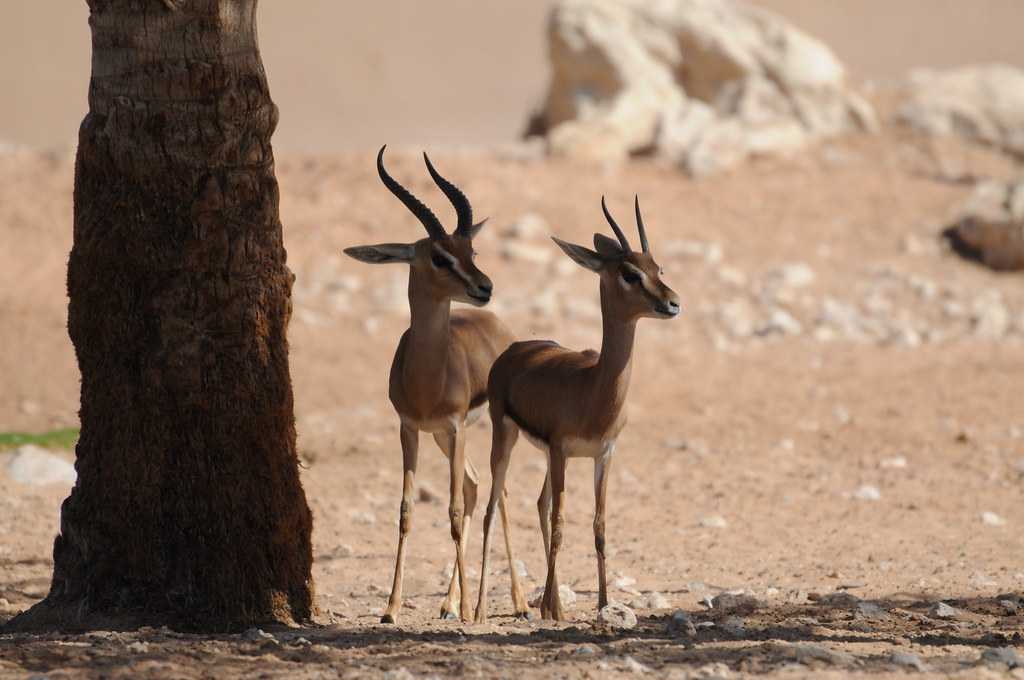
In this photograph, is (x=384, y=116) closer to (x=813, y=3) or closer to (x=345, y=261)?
(x=813, y=3)

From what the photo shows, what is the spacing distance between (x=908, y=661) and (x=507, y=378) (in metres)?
2.57

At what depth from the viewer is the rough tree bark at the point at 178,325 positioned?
20.5 ft

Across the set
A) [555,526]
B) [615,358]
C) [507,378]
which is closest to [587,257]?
[615,358]

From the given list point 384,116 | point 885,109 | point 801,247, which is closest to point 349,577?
point 801,247

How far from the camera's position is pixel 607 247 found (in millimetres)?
7031

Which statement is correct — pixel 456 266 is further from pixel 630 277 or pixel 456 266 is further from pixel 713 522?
pixel 713 522

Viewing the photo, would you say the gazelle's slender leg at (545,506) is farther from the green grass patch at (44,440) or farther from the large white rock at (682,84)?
the large white rock at (682,84)

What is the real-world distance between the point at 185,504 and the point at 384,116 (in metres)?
29.2

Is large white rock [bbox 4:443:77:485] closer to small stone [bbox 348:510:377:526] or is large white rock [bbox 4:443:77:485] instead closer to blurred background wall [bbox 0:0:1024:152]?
small stone [bbox 348:510:377:526]

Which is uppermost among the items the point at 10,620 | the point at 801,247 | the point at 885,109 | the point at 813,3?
the point at 813,3

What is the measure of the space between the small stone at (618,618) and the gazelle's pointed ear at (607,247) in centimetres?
166

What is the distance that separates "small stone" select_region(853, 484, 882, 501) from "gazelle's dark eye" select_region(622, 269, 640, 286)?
3973 millimetres

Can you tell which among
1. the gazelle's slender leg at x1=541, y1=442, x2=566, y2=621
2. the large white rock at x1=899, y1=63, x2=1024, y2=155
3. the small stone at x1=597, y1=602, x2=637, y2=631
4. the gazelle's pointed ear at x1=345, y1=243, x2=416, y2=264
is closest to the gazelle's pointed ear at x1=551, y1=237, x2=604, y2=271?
the gazelle's pointed ear at x1=345, y1=243, x2=416, y2=264

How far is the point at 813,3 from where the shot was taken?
146 ft
